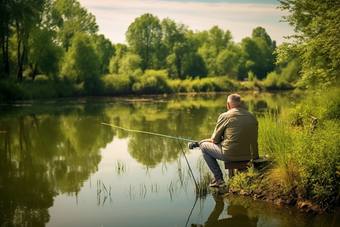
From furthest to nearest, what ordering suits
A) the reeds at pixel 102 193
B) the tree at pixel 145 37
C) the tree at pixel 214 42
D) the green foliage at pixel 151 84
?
the tree at pixel 214 42
the tree at pixel 145 37
the green foliage at pixel 151 84
the reeds at pixel 102 193

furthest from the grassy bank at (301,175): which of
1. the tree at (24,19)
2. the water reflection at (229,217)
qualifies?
the tree at (24,19)

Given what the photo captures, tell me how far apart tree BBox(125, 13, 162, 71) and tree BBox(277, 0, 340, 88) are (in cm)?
4205

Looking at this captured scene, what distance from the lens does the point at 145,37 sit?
2256 inches

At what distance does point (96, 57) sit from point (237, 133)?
126ft

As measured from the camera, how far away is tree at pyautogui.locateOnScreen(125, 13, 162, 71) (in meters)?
56.4

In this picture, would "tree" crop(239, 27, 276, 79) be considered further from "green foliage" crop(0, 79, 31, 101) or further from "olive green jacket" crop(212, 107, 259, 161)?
"olive green jacket" crop(212, 107, 259, 161)

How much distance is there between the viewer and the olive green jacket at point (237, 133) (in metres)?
5.98

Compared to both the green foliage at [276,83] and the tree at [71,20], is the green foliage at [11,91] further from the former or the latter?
the green foliage at [276,83]

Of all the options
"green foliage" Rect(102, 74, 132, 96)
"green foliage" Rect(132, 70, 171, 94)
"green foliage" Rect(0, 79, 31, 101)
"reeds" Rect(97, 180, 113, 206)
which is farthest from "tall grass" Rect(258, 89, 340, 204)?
"green foliage" Rect(132, 70, 171, 94)

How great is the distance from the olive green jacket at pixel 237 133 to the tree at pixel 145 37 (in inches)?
2034

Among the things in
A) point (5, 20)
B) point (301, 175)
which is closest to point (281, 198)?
point (301, 175)

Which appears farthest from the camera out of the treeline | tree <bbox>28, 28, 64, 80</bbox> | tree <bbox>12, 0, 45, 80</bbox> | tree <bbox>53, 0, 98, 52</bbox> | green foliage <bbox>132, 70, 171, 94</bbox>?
tree <bbox>53, 0, 98, 52</bbox>

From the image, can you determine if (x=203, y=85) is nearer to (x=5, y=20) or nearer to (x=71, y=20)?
(x=71, y=20)

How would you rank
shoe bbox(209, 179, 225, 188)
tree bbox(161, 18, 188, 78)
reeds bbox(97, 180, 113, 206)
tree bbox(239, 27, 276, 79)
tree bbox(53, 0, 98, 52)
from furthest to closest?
tree bbox(239, 27, 276, 79) → tree bbox(161, 18, 188, 78) → tree bbox(53, 0, 98, 52) → shoe bbox(209, 179, 225, 188) → reeds bbox(97, 180, 113, 206)
